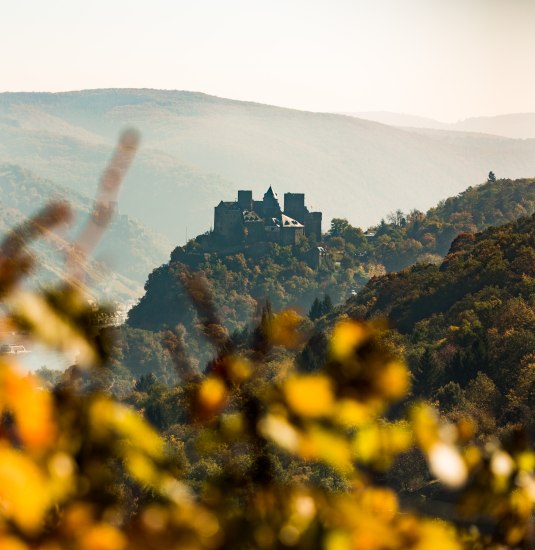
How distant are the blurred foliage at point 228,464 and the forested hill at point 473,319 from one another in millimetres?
37507

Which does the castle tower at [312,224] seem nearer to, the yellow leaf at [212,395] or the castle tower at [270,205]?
the castle tower at [270,205]

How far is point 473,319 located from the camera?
6116 cm

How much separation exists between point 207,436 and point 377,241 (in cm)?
13996

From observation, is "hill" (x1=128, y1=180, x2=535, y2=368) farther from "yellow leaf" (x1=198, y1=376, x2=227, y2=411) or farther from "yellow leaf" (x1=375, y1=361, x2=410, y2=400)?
"yellow leaf" (x1=375, y1=361, x2=410, y2=400)

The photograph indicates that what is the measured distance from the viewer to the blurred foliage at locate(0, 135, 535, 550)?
2.93 metres

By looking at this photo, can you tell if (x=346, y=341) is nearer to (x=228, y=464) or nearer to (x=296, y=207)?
(x=228, y=464)

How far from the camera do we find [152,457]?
3.58 metres

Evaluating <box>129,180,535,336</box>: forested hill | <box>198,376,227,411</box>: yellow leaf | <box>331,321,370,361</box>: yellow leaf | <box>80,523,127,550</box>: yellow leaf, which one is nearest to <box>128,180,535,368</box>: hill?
<box>129,180,535,336</box>: forested hill

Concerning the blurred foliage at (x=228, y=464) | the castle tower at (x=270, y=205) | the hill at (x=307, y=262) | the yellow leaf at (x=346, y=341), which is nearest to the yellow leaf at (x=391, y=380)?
the blurred foliage at (x=228, y=464)

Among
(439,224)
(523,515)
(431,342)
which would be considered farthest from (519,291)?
(439,224)

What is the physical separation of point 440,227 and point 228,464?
135417 millimetres

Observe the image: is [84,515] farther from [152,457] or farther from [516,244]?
[516,244]

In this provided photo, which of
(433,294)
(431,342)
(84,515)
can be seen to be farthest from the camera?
(433,294)

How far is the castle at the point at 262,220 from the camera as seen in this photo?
12106cm
